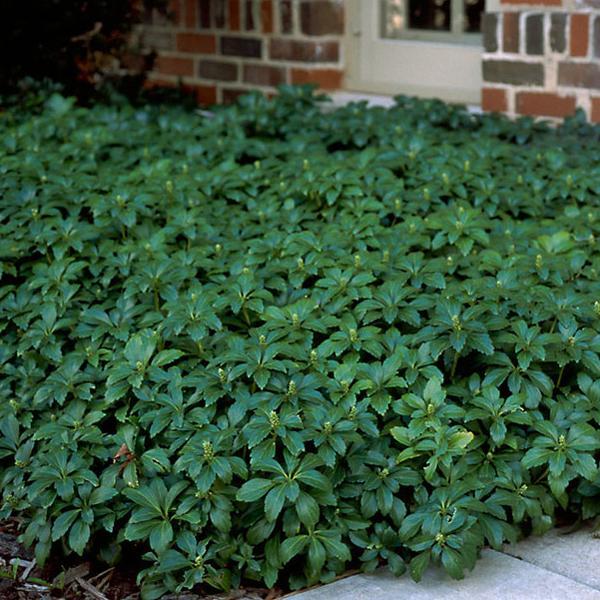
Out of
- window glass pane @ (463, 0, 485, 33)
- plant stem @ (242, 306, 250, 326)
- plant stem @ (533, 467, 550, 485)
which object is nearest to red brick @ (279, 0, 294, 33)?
window glass pane @ (463, 0, 485, 33)

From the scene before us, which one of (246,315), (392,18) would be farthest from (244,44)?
(246,315)

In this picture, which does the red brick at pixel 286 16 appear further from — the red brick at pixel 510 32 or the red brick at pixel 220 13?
the red brick at pixel 510 32

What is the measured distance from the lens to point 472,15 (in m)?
6.20

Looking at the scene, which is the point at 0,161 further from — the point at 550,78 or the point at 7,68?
the point at 550,78

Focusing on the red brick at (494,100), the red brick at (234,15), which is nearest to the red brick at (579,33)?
the red brick at (494,100)

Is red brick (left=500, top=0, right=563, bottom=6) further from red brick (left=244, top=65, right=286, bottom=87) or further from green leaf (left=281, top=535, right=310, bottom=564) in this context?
green leaf (left=281, top=535, right=310, bottom=564)

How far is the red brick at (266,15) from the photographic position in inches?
261

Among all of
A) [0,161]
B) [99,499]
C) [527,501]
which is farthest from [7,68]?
[527,501]

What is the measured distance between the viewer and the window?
6.20 m

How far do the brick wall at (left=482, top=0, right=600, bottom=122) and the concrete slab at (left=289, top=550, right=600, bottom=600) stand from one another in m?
3.02

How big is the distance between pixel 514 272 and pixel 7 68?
3.71 meters

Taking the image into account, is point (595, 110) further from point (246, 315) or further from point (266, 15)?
point (246, 315)

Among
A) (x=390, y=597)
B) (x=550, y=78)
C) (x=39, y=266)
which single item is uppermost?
(x=550, y=78)

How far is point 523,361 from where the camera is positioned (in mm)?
3135
